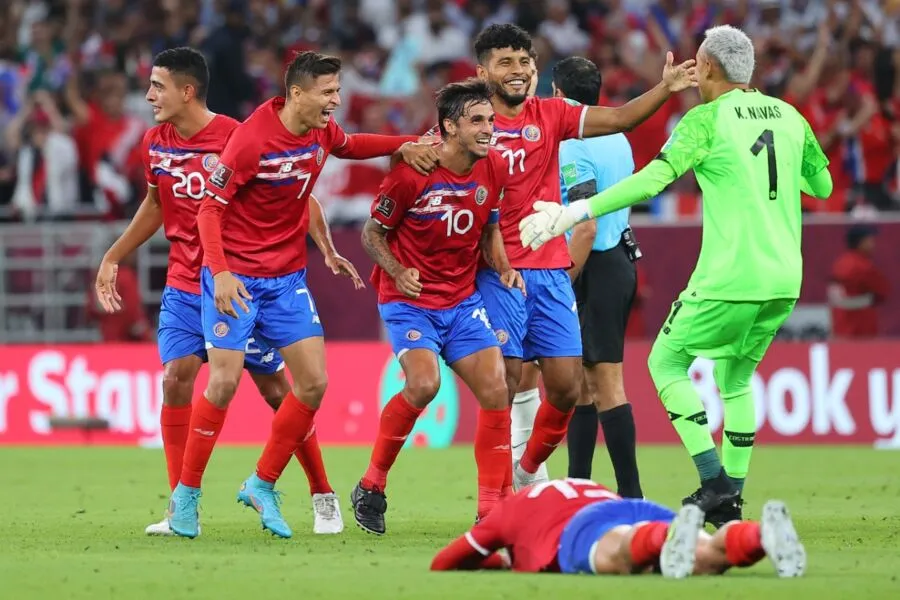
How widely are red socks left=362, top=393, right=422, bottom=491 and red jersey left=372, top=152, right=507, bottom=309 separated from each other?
0.57 meters

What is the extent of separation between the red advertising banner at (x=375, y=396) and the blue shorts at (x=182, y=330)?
6.85 metres

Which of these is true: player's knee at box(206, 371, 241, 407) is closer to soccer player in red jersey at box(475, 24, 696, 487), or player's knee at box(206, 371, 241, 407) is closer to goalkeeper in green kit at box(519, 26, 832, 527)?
soccer player in red jersey at box(475, 24, 696, 487)

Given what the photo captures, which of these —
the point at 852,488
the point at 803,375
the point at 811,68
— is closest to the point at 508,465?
the point at 852,488

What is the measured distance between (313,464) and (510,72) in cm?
244

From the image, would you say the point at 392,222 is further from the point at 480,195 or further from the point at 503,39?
the point at 503,39

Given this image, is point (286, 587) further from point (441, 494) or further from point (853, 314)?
point (853, 314)

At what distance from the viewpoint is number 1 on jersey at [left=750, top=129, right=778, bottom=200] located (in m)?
8.23

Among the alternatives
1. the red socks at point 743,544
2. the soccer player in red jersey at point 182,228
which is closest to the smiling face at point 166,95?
the soccer player in red jersey at point 182,228

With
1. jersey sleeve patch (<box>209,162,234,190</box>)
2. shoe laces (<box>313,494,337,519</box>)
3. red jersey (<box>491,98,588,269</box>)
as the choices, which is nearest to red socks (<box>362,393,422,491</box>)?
shoe laces (<box>313,494,337,519</box>)

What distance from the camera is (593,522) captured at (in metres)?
6.51

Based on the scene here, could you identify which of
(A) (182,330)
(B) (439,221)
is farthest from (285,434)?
(B) (439,221)

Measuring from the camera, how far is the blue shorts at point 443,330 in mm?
8781

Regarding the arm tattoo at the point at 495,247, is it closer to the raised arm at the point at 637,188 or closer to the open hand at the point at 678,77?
the raised arm at the point at 637,188

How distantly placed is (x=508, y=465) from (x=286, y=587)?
2.49 meters
